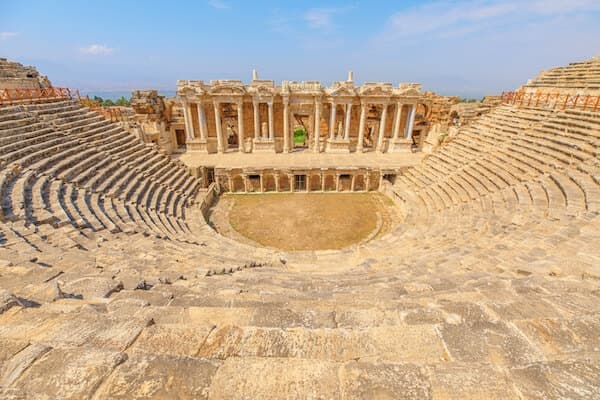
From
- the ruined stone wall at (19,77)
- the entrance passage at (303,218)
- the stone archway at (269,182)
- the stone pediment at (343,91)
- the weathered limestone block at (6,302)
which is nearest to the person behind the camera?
the weathered limestone block at (6,302)

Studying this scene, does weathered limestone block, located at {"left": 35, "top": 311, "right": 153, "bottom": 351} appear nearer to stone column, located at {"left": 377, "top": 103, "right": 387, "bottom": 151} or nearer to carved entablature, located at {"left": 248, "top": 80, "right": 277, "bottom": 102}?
carved entablature, located at {"left": 248, "top": 80, "right": 277, "bottom": 102}

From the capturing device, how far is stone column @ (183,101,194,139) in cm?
2206

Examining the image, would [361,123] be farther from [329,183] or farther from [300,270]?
[300,270]

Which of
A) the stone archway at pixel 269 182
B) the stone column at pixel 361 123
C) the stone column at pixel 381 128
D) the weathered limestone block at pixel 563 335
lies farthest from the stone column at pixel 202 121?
the weathered limestone block at pixel 563 335

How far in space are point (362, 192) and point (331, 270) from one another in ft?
42.5

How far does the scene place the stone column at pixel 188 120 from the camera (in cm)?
2206

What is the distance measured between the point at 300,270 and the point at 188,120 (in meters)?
18.9

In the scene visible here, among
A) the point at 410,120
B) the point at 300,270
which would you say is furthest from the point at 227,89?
the point at 300,270

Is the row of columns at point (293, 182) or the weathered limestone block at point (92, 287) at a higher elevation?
the weathered limestone block at point (92, 287)

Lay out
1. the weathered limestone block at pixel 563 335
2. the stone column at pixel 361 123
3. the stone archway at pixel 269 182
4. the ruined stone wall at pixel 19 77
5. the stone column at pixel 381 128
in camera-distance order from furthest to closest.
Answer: the stone column at pixel 381 128 → the stone column at pixel 361 123 → the stone archway at pixel 269 182 → the ruined stone wall at pixel 19 77 → the weathered limestone block at pixel 563 335

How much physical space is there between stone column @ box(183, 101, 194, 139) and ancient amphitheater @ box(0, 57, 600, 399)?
58cm

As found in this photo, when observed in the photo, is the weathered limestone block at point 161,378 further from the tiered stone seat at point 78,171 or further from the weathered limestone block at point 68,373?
the tiered stone seat at point 78,171

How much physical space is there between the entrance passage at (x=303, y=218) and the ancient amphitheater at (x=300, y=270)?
3.27 ft

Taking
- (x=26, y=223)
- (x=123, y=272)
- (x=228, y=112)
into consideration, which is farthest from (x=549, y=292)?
(x=228, y=112)
